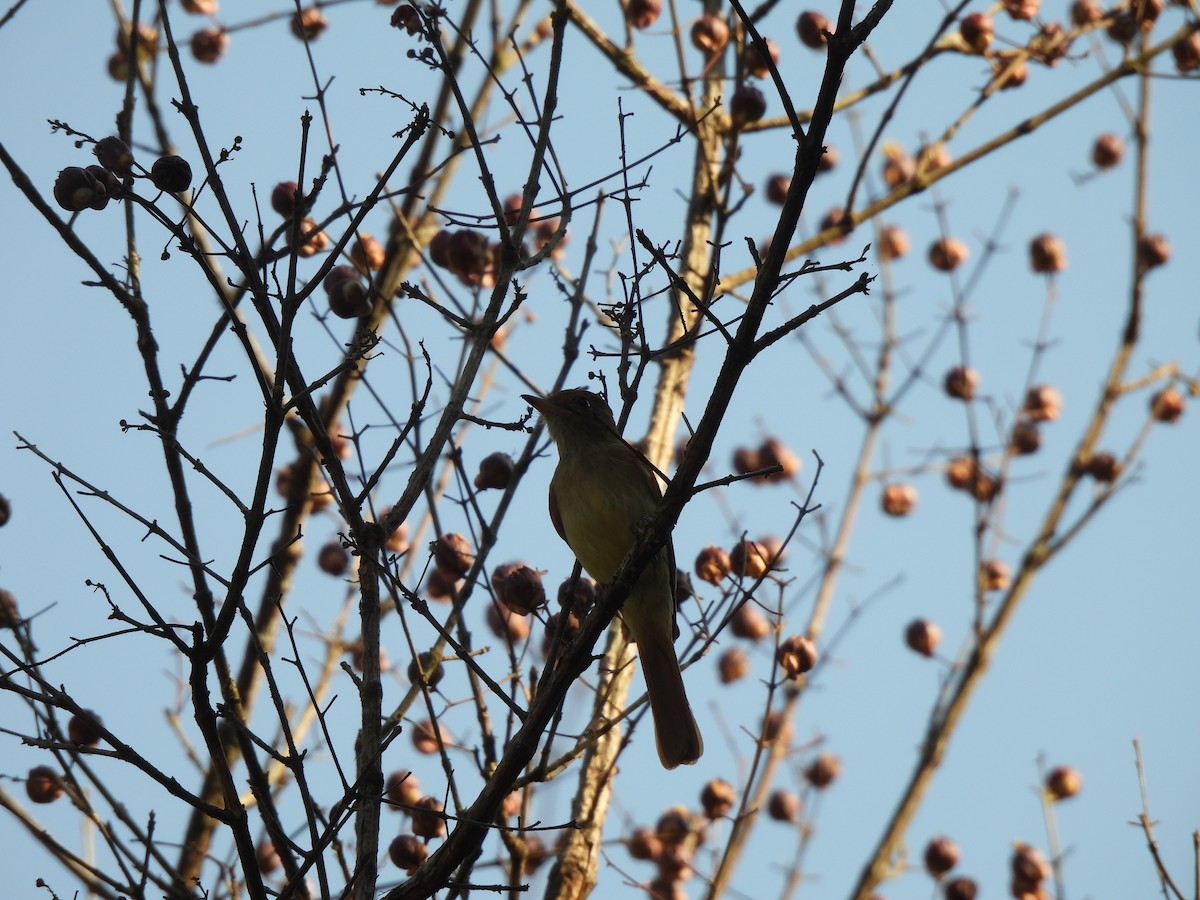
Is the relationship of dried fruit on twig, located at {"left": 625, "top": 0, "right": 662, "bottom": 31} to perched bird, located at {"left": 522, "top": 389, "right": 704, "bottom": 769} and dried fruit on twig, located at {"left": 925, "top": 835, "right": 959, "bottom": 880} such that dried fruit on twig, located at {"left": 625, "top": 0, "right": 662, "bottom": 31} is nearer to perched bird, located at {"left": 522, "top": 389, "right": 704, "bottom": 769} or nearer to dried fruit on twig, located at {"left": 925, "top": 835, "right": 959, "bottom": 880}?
perched bird, located at {"left": 522, "top": 389, "right": 704, "bottom": 769}

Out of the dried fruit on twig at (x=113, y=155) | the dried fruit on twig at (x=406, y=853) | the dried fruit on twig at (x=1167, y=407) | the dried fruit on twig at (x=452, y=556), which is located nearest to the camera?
the dried fruit on twig at (x=113, y=155)

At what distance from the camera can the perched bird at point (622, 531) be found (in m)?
4.79

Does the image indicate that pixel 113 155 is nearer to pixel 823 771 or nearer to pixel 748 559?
pixel 748 559

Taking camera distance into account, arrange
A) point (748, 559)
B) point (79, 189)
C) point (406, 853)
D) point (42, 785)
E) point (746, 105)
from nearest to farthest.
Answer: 1. point (79, 189)
2. point (406, 853)
3. point (42, 785)
4. point (748, 559)
5. point (746, 105)

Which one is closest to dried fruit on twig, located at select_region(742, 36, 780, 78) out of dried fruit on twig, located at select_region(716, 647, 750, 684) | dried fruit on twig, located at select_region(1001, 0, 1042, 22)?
dried fruit on twig, located at select_region(1001, 0, 1042, 22)

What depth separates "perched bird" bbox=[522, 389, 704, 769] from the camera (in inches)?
189

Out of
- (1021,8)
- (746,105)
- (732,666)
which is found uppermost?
(1021,8)

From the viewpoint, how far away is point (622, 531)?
4930 millimetres

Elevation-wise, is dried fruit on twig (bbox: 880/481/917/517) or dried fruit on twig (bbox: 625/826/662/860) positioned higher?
dried fruit on twig (bbox: 880/481/917/517)

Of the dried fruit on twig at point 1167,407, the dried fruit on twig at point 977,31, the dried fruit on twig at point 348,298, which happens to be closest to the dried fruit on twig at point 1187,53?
the dried fruit on twig at point 977,31

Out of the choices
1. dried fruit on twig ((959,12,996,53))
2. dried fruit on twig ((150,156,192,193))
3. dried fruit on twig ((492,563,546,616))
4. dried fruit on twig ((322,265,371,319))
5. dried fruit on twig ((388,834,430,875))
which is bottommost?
dried fruit on twig ((388,834,430,875))

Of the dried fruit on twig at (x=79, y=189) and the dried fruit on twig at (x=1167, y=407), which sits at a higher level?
the dried fruit on twig at (x=1167, y=407)

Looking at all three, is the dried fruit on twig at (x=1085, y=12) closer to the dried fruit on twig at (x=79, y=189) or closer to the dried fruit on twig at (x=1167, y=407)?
the dried fruit on twig at (x=1167, y=407)

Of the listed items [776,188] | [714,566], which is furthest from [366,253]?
[776,188]
